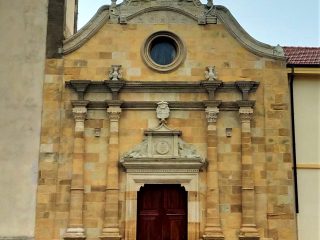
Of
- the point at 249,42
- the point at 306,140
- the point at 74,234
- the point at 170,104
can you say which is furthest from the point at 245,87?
the point at 74,234

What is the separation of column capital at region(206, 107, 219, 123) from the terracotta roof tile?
3210 mm

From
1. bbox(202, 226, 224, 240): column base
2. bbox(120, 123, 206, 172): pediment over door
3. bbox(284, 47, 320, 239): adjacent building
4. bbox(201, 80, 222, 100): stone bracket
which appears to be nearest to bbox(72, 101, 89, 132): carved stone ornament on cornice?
bbox(120, 123, 206, 172): pediment over door

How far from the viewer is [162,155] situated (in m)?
15.6

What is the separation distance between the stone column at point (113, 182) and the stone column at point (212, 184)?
254cm

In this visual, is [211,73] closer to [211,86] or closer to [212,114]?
[211,86]

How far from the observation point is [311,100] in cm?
1642

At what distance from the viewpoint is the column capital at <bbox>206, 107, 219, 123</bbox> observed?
15.8 metres

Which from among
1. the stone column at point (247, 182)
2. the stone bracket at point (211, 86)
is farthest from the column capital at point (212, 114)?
the stone column at point (247, 182)

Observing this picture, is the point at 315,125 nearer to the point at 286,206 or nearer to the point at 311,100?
the point at 311,100

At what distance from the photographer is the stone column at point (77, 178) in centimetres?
1512

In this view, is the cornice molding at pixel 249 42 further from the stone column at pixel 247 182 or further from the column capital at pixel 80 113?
the column capital at pixel 80 113

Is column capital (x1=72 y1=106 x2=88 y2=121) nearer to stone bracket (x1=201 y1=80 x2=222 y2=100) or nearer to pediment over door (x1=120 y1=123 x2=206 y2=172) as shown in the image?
→ pediment over door (x1=120 y1=123 x2=206 y2=172)

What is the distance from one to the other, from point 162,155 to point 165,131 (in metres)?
0.70

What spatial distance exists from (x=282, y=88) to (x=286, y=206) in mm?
3452
